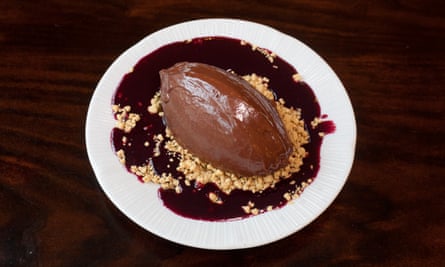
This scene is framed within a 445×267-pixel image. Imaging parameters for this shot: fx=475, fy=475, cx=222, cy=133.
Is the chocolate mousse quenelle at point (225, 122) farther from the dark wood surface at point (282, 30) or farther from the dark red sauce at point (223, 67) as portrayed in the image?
the dark wood surface at point (282, 30)

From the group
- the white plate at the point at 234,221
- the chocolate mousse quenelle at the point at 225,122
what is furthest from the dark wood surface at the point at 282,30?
the chocolate mousse quenelle at the point at 225,122

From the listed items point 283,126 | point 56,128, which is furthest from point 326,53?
point 56,128

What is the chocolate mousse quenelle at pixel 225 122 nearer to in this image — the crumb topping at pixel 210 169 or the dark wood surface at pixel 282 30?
the crumb topping at pixel 210 169

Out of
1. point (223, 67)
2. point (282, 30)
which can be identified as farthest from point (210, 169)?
point (282, 30)

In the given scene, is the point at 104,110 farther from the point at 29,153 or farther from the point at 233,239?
the point at 233,239

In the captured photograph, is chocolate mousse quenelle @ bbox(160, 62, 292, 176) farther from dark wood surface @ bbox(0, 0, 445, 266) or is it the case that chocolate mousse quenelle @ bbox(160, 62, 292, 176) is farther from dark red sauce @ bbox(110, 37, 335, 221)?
dark wood surface @ bbox(0, 0, 445, 266)
